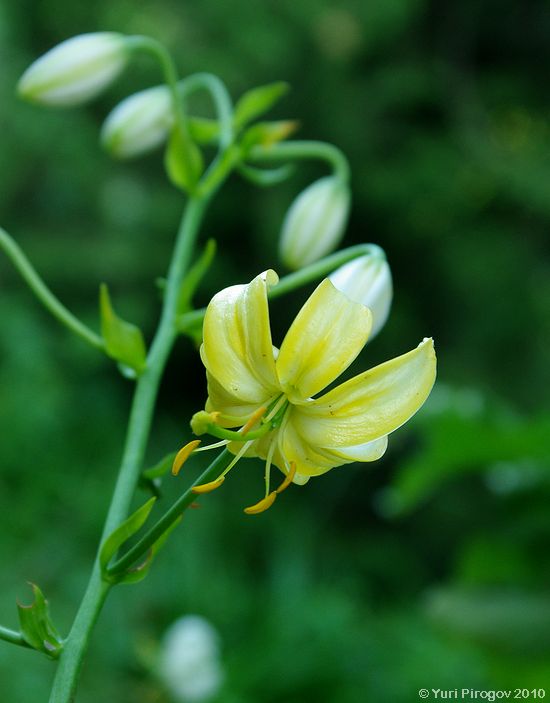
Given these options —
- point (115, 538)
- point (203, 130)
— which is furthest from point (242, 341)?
point (203, 130)

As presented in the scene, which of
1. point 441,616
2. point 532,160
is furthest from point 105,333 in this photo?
point 532,160

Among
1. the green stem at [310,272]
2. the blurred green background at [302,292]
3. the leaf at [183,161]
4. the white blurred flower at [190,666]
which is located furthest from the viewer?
the blurred green background at [302,292]

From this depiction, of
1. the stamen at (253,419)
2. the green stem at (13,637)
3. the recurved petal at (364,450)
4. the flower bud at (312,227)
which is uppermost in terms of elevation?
the stamen at (253,419)

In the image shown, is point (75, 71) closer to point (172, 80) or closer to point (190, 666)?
point (172, 80)

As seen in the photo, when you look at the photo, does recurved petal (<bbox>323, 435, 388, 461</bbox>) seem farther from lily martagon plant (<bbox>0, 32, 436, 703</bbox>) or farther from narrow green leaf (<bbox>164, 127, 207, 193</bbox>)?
narrow green leaf (<bbox>164, 127, 207, 193</bbox>)

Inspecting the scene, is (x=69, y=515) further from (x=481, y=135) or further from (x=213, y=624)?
(x=481, y=135)

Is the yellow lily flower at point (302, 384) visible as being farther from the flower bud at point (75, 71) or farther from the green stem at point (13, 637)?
the flower bud at point (75, 71)

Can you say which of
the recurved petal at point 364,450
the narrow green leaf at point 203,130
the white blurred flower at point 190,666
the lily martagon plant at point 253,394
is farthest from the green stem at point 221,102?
the white blurred flower at point 190,666
